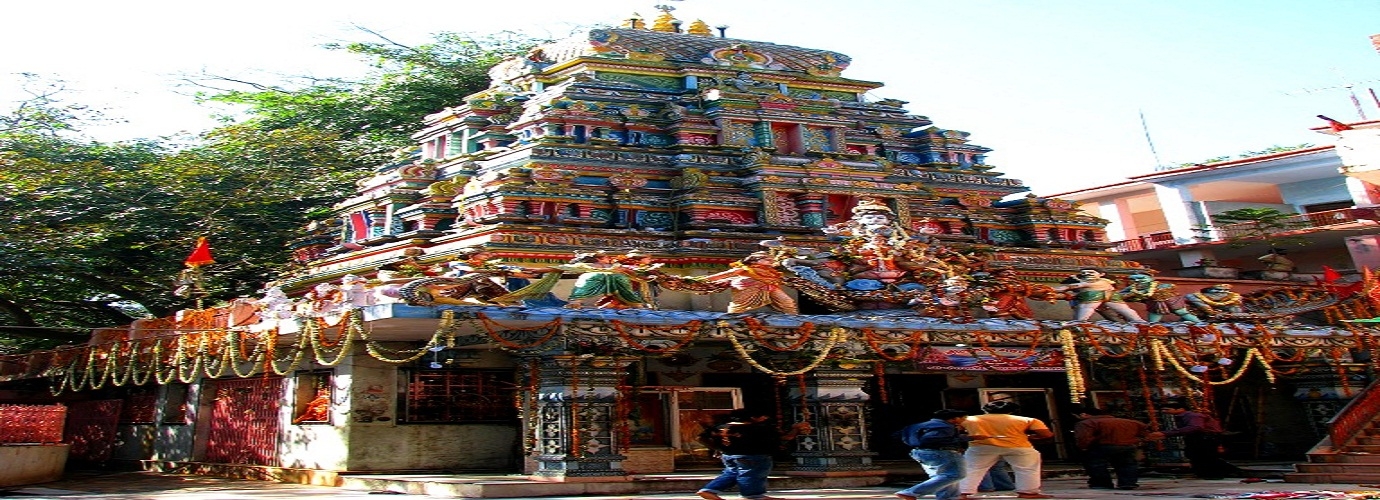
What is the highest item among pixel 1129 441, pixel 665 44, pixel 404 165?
pixel 665 44

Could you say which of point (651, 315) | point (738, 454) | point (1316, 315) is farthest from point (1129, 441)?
point (1316, 315)

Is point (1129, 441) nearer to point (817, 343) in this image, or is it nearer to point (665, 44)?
point (817, 343)

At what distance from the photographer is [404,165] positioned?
66.6 feet

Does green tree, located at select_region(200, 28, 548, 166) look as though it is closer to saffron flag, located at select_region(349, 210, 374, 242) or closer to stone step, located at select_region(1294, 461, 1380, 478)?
saffron flag, located at select_region(349, 210, 374, 242)

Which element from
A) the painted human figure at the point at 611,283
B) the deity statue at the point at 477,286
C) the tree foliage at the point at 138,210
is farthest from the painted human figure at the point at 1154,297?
the tree foliage at the point at 138,210

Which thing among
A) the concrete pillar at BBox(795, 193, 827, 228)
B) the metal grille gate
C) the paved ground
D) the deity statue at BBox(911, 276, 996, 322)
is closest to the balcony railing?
the concrete pillar at BBox(795, 193, 827, 228)

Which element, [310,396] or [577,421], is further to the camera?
[310,396]

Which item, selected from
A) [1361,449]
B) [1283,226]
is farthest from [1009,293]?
[1283,226]

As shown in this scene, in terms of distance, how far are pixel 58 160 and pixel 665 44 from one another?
515 inches

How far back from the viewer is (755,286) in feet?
46.7

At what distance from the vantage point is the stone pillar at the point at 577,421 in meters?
12.6

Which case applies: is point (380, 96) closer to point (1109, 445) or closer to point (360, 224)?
point (360, 224)

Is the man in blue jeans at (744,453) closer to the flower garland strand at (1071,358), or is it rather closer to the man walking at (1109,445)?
the man walking at (1109,445)

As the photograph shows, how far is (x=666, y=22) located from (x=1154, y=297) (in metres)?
13.5
